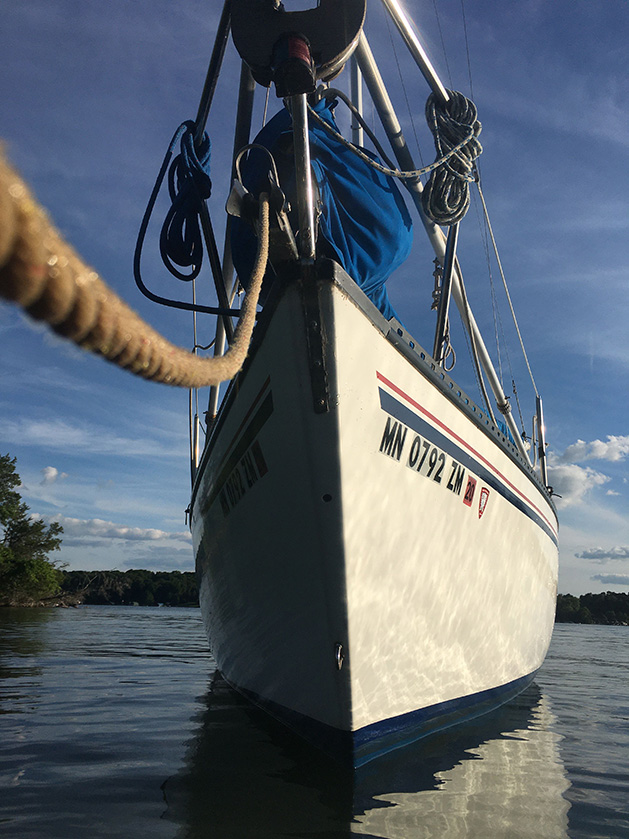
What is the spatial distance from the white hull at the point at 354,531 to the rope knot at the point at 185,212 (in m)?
1.06

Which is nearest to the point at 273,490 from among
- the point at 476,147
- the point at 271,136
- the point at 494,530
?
the point at 494,530

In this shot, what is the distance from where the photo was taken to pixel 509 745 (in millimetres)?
3867

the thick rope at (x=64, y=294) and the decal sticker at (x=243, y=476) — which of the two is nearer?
the thick rope at (x=64, y=294)

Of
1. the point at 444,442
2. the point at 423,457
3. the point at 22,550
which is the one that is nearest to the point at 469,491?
the point at 444,442

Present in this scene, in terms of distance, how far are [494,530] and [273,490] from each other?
226cm

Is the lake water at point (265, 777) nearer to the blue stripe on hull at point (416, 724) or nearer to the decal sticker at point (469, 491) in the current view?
the blue stripe on hull at point (416, 724)

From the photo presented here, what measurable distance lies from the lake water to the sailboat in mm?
266

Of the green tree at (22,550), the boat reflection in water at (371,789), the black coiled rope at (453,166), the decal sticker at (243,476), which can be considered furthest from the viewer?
the green tree at (22,550)

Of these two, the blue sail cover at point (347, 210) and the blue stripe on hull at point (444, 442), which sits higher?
the blue sail cover at point (347, 210)

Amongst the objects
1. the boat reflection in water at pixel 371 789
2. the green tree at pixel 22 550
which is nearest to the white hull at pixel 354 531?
the boat reflection in water at pixel 371 789

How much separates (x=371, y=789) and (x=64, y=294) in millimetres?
2849

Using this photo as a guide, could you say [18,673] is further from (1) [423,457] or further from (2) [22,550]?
(2) [22,550]

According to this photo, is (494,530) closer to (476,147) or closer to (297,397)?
(297,397)

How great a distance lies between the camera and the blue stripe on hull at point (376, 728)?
9.95 ft
